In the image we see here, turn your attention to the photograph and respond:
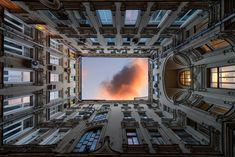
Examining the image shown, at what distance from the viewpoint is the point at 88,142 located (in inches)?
683

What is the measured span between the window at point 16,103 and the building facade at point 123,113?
0.13 ft

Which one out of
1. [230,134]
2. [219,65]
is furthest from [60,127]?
[219,65]

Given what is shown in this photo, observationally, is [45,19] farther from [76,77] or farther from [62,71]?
[76,77]

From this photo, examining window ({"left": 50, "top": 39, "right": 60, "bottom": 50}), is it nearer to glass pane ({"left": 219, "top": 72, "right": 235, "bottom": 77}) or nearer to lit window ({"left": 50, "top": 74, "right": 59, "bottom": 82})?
lit window ({"left": 50, "top": 74, "right": 59, "bottom": 82})

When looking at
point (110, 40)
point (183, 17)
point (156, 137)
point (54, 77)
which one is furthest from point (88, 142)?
point (110, 40)

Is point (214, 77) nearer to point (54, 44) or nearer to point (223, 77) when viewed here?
point (223, 77)

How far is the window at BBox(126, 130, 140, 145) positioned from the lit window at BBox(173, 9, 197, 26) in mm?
14150

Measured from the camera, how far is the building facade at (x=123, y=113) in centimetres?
1486

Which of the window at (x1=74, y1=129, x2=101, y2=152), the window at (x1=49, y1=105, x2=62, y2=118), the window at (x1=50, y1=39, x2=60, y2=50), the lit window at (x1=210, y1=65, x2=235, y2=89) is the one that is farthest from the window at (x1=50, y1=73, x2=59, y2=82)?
the lit window at (x1=210, y1=65, x2=235, y2=89)

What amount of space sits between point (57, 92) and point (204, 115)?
72.8ft

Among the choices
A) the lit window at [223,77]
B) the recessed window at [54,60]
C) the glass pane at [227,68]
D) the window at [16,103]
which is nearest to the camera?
the glass pane at [227,68]

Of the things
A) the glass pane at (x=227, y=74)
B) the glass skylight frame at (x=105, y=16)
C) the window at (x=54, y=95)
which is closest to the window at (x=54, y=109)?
the window at (x=54, y=95)

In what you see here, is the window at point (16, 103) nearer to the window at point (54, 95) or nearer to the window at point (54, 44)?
the window at point (54, 95)

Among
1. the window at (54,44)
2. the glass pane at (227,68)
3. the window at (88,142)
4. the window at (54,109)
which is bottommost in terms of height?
the window at (88,142)
